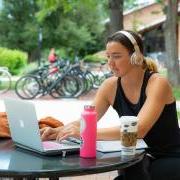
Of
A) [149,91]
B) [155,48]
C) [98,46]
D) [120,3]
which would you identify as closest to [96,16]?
[98,46]

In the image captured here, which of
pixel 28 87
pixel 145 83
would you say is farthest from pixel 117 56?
pixel 28 87

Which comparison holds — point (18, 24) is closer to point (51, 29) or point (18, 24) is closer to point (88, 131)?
point (51, 29)

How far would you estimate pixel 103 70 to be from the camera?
16609 millimetres

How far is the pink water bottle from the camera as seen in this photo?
228 cm

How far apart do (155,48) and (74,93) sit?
25.8m

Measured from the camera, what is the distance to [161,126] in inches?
112

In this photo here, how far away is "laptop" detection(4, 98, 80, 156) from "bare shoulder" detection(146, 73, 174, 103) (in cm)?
53

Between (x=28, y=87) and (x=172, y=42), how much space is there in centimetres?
465

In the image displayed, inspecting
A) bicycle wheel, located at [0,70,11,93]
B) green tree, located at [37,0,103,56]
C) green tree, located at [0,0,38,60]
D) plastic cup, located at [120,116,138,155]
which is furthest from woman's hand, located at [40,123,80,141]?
green tree, located at [0,0,38,60]

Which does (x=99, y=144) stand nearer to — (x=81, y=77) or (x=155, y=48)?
(x=81, y=77)

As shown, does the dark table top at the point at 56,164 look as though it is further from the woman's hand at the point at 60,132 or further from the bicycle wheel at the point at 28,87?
the bicycle wheel at the point at 28,87

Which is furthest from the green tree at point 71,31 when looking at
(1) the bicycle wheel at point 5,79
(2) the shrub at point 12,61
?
(1) the bicycle wheel at point 5,79

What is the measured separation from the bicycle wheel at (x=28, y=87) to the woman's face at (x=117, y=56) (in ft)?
35.4

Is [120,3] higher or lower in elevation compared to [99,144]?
higher
